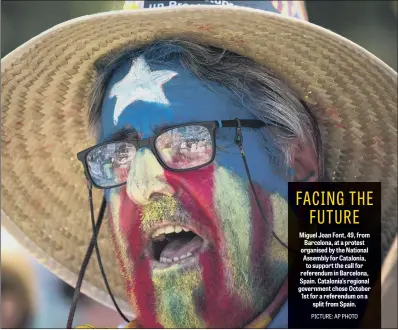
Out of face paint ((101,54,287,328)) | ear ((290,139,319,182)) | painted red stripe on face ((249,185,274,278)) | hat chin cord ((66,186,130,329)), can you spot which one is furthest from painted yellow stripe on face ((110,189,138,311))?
ear ((290,139,319,182))

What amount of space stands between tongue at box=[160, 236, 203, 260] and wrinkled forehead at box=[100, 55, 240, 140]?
0.21 metres

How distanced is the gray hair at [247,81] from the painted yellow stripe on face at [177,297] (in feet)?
0.98

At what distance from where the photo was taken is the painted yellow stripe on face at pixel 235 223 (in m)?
1.29

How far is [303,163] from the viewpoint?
4.45 feet

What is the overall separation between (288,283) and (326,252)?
0.34 ft

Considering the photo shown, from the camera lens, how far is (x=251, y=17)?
1.25 m

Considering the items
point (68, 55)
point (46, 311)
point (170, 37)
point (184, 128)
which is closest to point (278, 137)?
point (184, 128)

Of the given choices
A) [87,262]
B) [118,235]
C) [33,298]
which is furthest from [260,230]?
[33,298]

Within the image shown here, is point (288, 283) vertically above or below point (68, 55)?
below

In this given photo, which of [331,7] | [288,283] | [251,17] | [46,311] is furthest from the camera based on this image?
[46,311]

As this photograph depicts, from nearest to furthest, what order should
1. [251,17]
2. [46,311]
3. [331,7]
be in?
[251,17] → [331,7] → [46,311]

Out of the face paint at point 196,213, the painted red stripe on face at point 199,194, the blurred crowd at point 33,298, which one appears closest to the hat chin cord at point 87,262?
the blurred crowd at point 33,298

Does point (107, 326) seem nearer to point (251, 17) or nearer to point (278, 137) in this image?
point (278, 137)

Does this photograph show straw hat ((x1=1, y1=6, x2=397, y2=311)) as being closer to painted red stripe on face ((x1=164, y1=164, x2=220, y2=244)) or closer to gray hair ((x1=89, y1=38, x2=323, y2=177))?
gray hair ((x1=89, y1=38, x2=323, y2=177))
